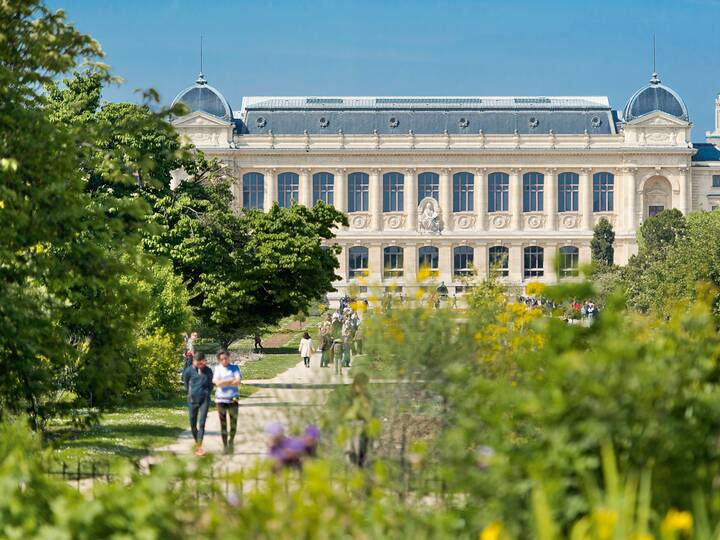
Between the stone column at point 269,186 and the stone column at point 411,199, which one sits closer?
the stone column at point 269,186

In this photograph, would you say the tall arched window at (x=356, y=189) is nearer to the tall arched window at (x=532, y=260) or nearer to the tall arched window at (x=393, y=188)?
the tall arched window at (x=393, y=188)

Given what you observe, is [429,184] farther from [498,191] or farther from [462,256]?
[462,256]

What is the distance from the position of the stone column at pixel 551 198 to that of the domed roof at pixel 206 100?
72.9ft

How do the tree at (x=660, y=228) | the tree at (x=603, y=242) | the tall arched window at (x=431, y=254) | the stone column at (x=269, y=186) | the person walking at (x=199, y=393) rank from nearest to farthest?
the person walking at (x=199, y=393) → the tree at (x=660, y=228) → the tree at (x=603, y=242) → the stone column at (x=269, y=186) → the tall arched window at (x=431, y=254)

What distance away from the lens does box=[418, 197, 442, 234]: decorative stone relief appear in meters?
89.6

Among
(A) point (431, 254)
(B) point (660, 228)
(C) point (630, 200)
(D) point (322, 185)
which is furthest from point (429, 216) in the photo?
(B) point (660, 228)

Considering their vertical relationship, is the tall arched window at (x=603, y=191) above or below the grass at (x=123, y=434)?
above

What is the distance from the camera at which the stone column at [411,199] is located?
89688mm

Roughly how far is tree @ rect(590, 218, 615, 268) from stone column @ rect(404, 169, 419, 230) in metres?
12.6

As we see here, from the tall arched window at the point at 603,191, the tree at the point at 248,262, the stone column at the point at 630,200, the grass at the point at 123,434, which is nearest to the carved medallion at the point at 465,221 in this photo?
the tall arched window at the point at 603,191

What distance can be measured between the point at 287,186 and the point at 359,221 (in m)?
5.48

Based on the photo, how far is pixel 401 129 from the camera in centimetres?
9038

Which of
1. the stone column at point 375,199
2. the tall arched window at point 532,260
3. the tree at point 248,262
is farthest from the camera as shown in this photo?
the stone column at point 375,199

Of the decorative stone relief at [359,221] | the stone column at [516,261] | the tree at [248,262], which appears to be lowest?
the tree at [248,262]
